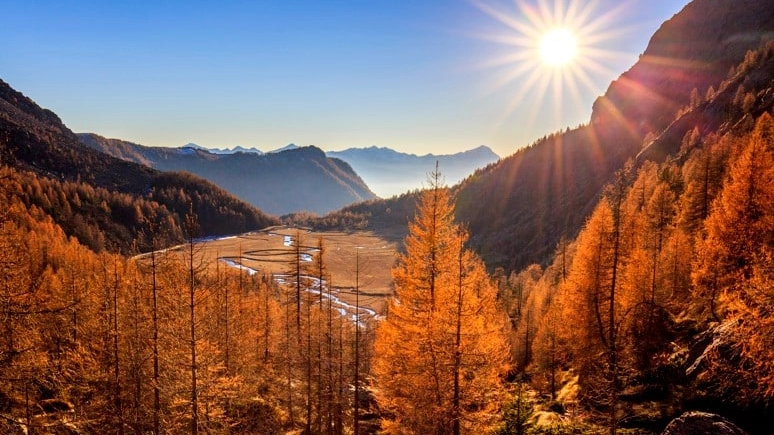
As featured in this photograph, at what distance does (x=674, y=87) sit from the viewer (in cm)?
18462

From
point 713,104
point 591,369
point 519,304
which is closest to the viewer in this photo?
point 591,369

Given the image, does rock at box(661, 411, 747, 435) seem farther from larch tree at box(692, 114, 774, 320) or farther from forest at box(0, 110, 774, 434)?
larch tree at box(692, 114, 774, 320)

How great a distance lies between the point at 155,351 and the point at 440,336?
15.7 m

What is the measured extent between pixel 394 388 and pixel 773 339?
15.9 metres

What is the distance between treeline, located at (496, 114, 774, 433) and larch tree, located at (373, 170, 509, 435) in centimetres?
514

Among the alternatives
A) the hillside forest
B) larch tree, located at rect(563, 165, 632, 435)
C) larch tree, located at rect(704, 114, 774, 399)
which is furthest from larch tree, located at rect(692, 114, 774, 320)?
larch tree, located at rect(563, 165, 632, 435)

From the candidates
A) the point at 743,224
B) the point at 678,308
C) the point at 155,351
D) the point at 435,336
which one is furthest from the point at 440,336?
the point at 678,308

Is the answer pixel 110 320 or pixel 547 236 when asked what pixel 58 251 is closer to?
pixel 110 320

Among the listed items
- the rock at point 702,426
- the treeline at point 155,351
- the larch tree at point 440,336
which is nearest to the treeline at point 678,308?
the rock at point 702,426

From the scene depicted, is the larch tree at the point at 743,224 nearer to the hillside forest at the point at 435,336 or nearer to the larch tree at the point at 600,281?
the hillside forest at the point at 435,336

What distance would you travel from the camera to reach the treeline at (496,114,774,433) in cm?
1567

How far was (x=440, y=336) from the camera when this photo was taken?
17125mm

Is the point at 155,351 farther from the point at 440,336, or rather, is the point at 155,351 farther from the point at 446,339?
the point at 446,339

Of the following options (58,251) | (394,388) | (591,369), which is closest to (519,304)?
(591,369)
